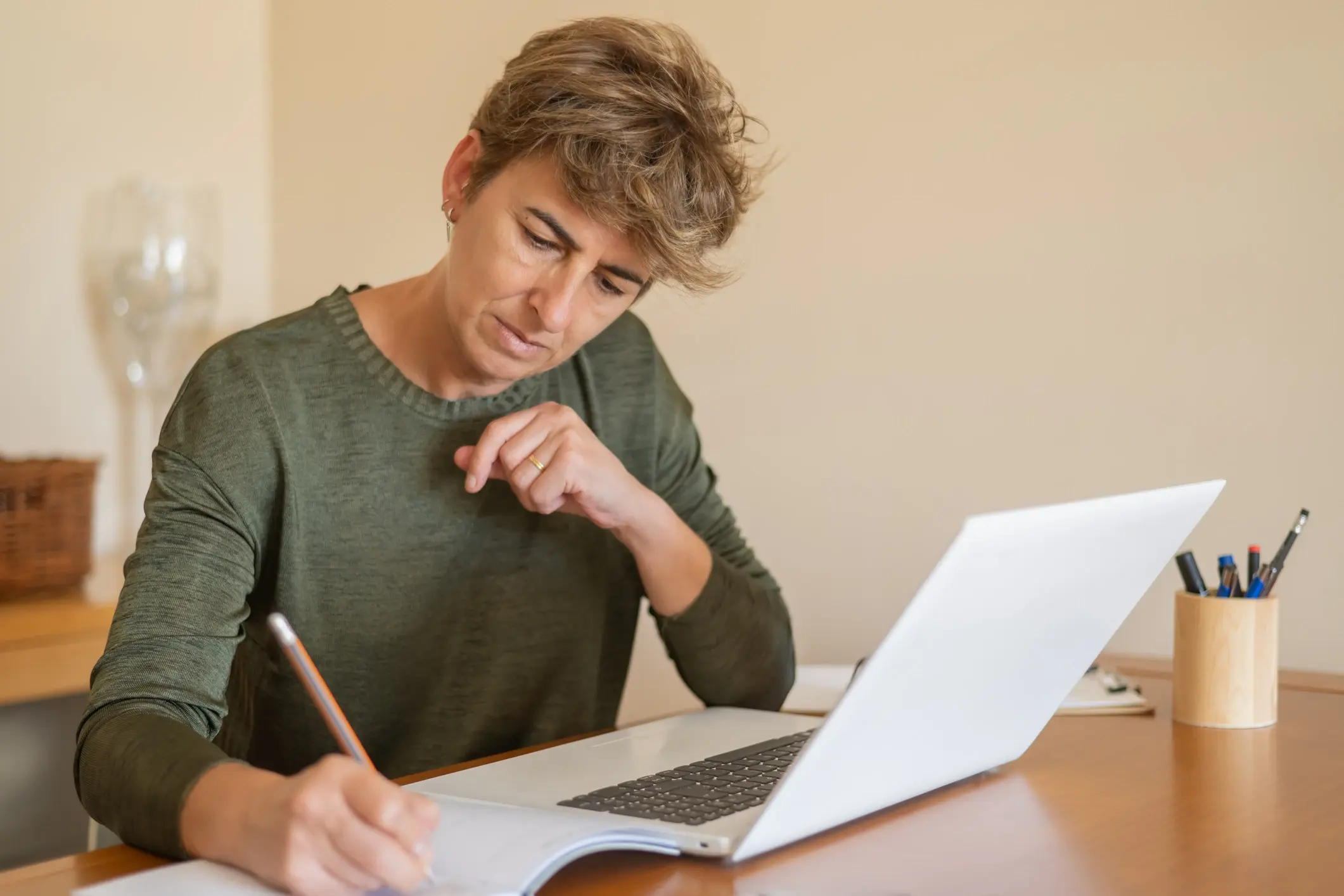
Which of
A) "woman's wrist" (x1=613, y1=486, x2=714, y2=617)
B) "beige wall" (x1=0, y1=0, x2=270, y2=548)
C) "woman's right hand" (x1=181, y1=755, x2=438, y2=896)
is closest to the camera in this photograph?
"woman's right hand" (x1=181, y1=755, x2=438, y2=896)

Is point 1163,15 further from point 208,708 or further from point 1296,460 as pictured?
point 208,708

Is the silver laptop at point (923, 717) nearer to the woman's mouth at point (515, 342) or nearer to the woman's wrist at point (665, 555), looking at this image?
the woman's wrist at point (665, 555)

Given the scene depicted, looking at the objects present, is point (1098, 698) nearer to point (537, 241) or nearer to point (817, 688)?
point (817, 688)

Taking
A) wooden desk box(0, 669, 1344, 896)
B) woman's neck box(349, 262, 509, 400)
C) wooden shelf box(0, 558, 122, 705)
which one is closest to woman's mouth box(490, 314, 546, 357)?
woman's neck box(349, 262, 509, 400)

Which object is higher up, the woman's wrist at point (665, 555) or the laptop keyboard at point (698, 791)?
the woman's wrist at point (665, 555)

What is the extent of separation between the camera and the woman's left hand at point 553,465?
1.03 m

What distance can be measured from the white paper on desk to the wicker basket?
1056 millimetres

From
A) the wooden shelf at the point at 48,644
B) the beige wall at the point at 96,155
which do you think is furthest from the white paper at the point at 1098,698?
the beige wall at the point at 96,155

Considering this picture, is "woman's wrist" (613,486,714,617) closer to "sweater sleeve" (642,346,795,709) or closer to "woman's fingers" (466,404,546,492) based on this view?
"sweater sleeve" (642,346,795,709)

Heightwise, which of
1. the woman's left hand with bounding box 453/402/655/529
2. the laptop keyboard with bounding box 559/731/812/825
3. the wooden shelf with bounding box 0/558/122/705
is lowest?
the wooden shelf with bounding box 0/558/122/705

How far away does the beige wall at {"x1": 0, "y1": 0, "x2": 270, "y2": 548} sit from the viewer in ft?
6.57

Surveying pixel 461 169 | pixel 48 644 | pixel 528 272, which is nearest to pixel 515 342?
pixel 528 272

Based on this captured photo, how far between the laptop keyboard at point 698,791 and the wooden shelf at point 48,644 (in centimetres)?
104

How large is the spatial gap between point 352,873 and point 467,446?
0.57 m
